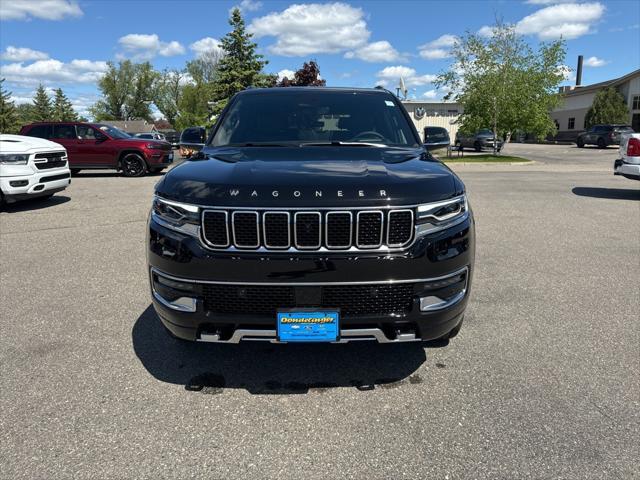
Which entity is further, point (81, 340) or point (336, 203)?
point (81, 340)

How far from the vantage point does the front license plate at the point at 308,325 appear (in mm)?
2512

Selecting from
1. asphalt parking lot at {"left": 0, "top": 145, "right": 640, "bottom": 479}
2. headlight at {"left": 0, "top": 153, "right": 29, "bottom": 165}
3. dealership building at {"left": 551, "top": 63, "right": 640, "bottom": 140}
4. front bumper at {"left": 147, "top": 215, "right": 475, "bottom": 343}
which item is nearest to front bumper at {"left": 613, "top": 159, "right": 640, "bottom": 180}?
asphalt parking lot at {"left": 0, "top": 145, "right": 640, "bottom": 479}

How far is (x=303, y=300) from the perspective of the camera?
250 cm

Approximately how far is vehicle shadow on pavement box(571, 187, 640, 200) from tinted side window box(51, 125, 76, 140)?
1497cm

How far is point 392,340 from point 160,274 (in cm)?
135

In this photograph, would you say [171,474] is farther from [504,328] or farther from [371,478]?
[504,328]

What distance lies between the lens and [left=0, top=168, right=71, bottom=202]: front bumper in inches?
336

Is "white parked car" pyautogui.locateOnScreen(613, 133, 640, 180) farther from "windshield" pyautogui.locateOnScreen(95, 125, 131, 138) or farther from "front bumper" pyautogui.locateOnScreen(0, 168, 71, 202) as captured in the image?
"windshield" pyautogui.locateOnScreen(95, 125, 131, 138)

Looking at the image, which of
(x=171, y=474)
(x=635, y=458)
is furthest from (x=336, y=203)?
(x=635, y=458)

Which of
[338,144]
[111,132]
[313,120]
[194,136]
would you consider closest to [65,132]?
[111,132]

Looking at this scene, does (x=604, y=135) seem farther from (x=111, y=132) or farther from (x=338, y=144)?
(x=338, y=144)

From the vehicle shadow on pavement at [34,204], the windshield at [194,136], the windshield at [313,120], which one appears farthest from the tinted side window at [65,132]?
the windshield at [313,120]

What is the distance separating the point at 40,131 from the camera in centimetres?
1545

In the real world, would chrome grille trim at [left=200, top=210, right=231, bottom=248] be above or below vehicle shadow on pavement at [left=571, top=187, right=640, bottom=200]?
above
